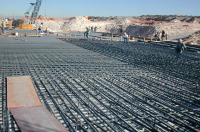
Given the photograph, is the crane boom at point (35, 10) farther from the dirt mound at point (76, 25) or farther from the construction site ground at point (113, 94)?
the construction site ground at point (113, 94)

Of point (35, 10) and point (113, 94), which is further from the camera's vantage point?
point (35, 10)

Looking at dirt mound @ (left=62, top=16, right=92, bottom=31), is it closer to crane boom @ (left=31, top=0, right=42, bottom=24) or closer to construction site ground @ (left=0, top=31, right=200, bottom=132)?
crane boom @ (left=31, top=0, right=42, bottom=24)

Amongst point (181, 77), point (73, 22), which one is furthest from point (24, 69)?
point (73, 22)

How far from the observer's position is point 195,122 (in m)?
3.77

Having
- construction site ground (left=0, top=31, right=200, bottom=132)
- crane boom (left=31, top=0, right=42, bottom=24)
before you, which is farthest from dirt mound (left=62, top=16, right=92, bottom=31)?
construction site ground (left=0, top=31, right=200, bottom=132)

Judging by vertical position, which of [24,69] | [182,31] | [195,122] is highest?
[182,31]

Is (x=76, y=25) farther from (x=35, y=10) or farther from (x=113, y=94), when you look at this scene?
(x=113, y=94)

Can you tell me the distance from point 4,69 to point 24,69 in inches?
25.0

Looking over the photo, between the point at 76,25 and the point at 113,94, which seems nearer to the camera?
the point at 113,94

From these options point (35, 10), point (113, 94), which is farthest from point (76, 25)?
point (113, 94)

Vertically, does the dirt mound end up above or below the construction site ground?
above

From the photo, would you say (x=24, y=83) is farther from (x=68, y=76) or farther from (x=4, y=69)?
(x=4, y=69)

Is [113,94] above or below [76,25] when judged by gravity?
below

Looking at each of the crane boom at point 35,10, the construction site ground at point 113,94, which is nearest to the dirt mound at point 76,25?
A: the crane boom at point 35,10
